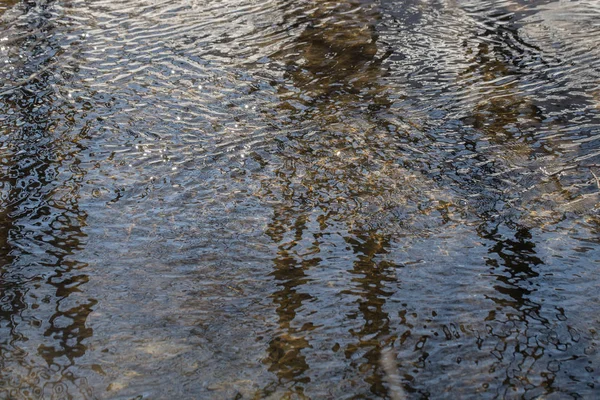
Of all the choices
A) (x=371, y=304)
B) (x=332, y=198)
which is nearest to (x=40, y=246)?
(x=332, y=198)

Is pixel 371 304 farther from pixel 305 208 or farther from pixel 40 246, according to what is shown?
pixel 40 246

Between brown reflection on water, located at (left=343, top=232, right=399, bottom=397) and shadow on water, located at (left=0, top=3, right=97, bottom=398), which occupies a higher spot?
shadow on water, located at (left=0, top=3, right=97, bottom=398)

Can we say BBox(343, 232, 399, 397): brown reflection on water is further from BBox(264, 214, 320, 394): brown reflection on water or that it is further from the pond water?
BBox(264, 214, 320, 394): brown reflection on water

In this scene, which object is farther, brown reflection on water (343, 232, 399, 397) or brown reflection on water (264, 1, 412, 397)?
brown reflection on water (264, 1, 412, 397)

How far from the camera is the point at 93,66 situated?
24.6 ft

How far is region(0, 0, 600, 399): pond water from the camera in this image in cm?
384

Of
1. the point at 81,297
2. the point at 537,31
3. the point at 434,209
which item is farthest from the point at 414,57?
the point at 81,297

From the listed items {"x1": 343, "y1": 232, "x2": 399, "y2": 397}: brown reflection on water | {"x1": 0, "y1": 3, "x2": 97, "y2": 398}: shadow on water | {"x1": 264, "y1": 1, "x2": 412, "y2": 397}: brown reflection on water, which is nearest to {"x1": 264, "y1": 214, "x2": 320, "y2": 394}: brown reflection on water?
{"x1": 264, "y1": 1, "x2": 412, "y2": 397}: brown reflection on water

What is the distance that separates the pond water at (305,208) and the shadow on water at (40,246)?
2cm

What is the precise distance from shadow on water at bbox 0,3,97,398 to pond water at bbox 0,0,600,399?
0.7 inches

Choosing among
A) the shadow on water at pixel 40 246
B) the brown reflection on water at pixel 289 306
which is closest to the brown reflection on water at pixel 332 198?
the brown reflection on water at pixel 289 306

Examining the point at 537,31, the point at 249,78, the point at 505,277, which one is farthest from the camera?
the point at 537,31

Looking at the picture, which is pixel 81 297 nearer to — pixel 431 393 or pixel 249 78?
pixel 431 393

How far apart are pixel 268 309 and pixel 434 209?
1.58 metres
